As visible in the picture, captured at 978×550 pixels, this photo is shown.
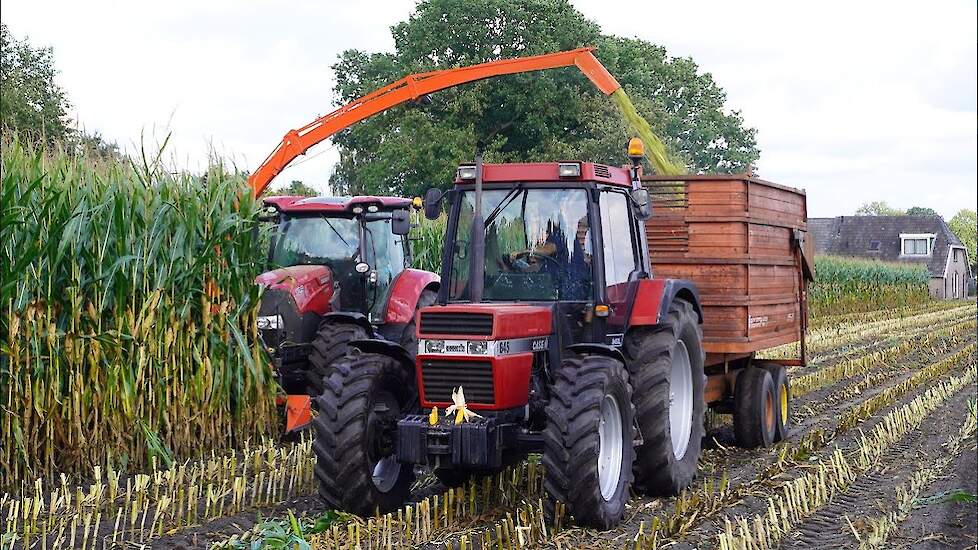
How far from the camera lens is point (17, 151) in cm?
757

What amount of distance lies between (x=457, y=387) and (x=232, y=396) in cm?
312

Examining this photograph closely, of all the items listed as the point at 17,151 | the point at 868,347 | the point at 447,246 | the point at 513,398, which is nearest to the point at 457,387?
the point at 513,398

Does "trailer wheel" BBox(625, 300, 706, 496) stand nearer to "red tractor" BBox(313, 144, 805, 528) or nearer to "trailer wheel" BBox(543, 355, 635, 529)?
"red tractor" BBox(313, 144, 805, 528)

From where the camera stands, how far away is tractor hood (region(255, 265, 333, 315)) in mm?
9445

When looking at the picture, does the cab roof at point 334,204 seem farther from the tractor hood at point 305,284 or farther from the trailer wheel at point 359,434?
the trailer wheel at point 359,434

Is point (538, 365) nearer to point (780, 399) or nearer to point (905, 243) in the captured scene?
point (780, 399)

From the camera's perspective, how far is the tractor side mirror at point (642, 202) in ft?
24.7

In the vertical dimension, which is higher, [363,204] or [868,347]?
[363,204]

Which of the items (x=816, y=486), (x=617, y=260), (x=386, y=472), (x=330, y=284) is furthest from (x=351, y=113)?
(x=816, y=486)

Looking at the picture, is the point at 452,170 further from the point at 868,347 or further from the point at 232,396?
the point at 232,396

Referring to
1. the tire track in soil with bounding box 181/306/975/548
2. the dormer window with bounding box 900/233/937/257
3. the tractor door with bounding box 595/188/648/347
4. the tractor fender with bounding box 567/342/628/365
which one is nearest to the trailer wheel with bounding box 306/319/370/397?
the tire track in soil with bounding box 181/306/975/548

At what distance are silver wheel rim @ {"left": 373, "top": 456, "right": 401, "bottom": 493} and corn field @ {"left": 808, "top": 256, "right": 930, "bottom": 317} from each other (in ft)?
89.1

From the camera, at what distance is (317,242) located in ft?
33.7

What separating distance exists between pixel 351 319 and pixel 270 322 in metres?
0.70
